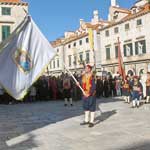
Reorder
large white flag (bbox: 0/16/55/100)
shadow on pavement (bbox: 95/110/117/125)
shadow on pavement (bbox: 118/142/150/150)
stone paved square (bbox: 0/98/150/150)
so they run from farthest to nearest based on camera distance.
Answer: shadow on pavement (bbox: 95/110/117/125) → large white flag (bbox: 0/16/55/100) → stone paved square (bbox: 0/98/150/150) → shadow on pavement (bbox: 118/142/150/150)

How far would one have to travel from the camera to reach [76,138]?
9430mm

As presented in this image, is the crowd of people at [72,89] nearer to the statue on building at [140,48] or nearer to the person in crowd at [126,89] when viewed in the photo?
the person in crowd at [126,89]

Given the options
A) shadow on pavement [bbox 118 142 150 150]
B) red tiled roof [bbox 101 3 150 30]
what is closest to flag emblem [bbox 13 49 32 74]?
shadow on pavement [bbox 118 142 150 150]

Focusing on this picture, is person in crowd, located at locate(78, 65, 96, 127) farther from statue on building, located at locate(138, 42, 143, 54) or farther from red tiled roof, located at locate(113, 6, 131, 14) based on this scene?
red tiled roof, located at locate(113, 6, 131, 14)

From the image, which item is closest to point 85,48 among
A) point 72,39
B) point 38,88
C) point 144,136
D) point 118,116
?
point 72,39

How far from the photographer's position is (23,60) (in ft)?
29.3

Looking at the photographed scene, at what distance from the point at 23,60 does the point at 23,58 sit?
0.05 metres

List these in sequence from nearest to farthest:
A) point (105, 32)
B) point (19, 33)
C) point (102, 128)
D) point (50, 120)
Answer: point (19, 33), point (102, 128), point (50, 120), point (105, 32)

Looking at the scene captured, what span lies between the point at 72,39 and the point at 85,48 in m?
6.34

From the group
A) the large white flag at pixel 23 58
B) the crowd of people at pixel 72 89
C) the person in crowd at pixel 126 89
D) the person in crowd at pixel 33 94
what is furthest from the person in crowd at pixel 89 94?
the person in crowd at pixel 33 94

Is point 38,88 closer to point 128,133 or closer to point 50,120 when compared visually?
point 50,120

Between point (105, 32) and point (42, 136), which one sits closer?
point (42, 136)

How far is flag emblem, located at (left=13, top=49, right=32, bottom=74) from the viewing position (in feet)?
29.1

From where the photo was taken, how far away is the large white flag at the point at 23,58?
870cm
